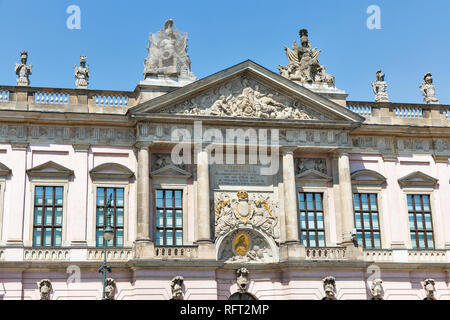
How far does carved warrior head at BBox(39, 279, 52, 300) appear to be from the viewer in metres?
27.0

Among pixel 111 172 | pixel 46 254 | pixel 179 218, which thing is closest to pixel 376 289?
pixel 179 218

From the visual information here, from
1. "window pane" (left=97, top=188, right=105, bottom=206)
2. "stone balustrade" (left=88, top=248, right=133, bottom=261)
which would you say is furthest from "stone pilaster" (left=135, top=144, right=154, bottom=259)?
"window pane" (left=97, top=188, right=105, bottom=206)

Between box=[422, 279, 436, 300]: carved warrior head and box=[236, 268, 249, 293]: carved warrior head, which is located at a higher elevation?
box=[236, 268, 249, 293]: carved warrior head

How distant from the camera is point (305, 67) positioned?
1299 inches

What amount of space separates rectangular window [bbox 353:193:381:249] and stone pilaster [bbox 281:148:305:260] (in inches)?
131

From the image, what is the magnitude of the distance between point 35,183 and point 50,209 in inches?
51.5

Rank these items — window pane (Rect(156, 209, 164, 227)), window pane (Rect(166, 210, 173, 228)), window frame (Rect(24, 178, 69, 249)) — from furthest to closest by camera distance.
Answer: window pane (Rect(166, 210, 173, 228)) → window pane (Rect(156, 209, 164, 227)) → window frame (Rect(24, 178, 69, 249))

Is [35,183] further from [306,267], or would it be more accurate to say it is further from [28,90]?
[306,267]

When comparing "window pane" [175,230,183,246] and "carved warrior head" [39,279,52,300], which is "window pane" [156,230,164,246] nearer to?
"window pane" [175,230,183,246]

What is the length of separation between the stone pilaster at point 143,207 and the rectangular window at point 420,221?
42.0ft

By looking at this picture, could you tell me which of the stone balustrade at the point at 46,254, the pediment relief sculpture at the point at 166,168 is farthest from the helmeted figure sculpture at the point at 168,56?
the stone balustrade at the point at 46,254

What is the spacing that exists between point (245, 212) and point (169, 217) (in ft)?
11.3
